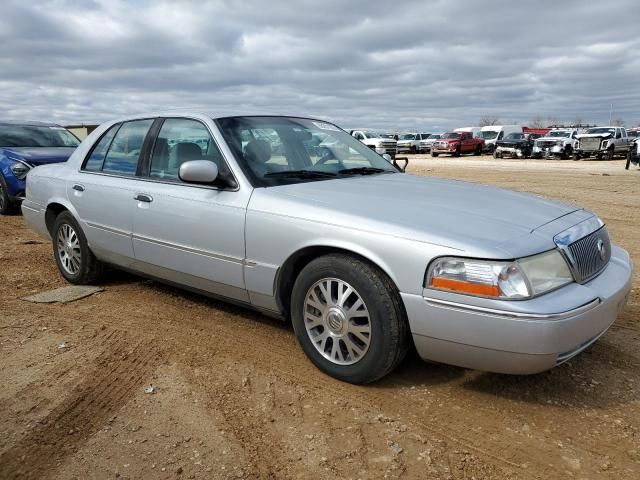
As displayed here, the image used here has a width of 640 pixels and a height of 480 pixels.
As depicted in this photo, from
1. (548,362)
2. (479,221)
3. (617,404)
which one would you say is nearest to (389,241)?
(479,221)

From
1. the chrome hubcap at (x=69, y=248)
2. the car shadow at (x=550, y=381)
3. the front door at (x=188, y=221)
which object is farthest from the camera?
the chrome hubcap at (x=69, y=248)

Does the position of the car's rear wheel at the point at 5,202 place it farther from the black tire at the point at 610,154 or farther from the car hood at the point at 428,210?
the black tire at the point at 610,154

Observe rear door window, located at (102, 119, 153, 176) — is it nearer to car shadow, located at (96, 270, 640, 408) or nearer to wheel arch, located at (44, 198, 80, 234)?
wheel arch, located at (44, 198, 80, 234)

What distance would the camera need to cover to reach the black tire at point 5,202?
9.37 m

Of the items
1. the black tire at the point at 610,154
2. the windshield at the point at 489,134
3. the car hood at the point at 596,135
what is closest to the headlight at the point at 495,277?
the car hood at the point at 596,135

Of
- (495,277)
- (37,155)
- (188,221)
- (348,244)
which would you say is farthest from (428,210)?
(37,155)

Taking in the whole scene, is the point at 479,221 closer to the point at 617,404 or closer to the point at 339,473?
the point at 617,404

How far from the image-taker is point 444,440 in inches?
104

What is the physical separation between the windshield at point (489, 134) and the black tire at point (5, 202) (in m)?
36.8

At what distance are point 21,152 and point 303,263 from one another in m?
7.87

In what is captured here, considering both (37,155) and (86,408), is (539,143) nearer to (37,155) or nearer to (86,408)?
(37,155)

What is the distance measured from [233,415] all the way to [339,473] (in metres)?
0.72

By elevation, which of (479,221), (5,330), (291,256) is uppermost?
(479,221)

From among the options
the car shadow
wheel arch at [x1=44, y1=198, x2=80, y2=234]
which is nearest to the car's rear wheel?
wheel arch at [x1=44, y1=198, x2=80, y2=234]
